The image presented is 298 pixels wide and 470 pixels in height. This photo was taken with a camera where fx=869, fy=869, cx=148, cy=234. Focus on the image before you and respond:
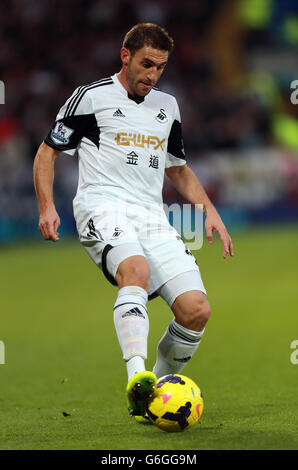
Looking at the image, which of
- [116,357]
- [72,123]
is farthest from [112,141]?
[116,357]

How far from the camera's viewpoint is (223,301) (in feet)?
36.0

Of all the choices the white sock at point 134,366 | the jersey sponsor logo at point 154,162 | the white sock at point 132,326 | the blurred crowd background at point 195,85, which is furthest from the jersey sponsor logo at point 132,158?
the blurred crowd background at point 195,85

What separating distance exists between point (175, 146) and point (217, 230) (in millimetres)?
619

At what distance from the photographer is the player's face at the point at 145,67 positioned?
494 centimetres

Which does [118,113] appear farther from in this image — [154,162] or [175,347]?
[175,347]

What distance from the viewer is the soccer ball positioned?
4.43 m

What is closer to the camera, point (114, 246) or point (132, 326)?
point (132, 326)

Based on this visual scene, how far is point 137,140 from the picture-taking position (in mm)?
5129

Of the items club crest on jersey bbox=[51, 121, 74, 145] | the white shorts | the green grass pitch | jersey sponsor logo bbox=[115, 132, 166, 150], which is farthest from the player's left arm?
the green grass pitch

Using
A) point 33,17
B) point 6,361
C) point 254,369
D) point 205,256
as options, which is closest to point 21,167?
point 205,256

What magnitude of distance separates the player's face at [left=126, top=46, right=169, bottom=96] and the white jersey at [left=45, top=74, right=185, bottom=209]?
5.7 inches

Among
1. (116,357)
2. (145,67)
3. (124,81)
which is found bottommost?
(116,357)

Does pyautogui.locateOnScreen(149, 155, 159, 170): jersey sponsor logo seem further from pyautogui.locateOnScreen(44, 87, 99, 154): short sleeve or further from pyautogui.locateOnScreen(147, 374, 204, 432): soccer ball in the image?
pyautogui.locateOnScreen(147, 374, 204, 432): soccer ball

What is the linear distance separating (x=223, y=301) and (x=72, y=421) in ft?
20.3
